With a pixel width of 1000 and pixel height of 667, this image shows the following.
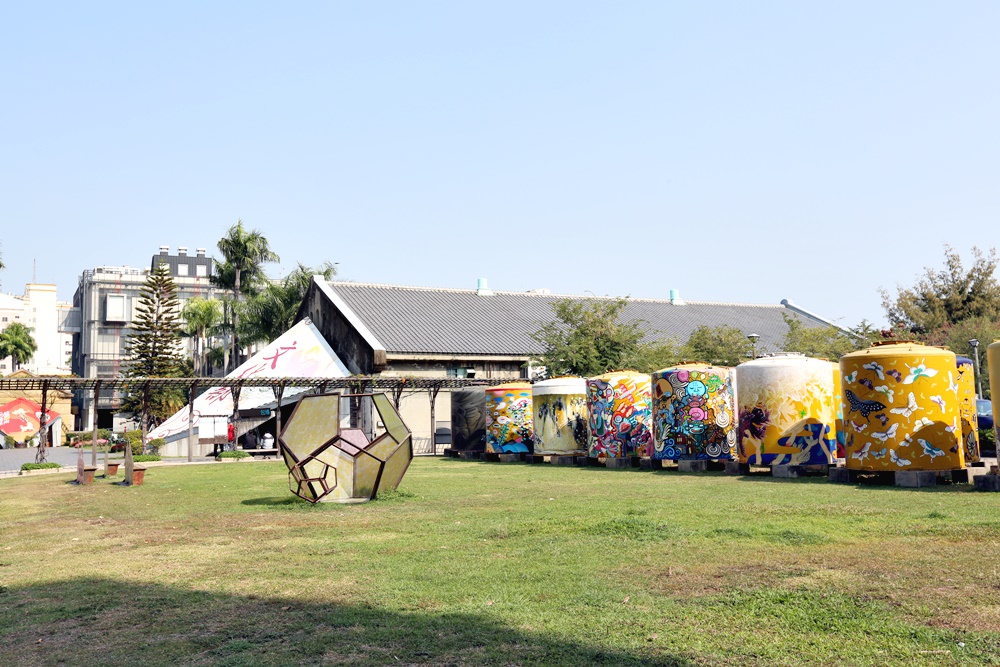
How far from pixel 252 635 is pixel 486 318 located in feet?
131

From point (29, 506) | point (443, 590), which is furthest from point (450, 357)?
point (443, 590)

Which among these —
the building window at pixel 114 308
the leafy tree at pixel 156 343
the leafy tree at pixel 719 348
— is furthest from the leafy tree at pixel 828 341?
the building window at pixel 114 308

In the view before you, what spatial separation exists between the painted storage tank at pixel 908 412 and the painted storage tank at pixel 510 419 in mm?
13012

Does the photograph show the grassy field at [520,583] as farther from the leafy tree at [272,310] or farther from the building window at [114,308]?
the building window at [114,308]

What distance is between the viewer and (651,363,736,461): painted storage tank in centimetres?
2000

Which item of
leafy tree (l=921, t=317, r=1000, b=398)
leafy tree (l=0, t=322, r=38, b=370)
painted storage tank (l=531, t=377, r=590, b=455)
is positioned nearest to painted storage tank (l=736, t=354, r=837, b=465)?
painted storage tank (l=531, t=377, r=590, b=455)

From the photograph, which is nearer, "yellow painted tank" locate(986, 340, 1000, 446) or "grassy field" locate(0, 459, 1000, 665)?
"grassy field" locate(0, 459, 1000, 665)

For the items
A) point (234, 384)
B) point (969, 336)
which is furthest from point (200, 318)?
point (969, 336)

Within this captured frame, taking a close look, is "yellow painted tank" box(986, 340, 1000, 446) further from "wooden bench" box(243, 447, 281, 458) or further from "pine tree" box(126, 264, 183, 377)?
"pine tree" box(126, 264, 183, 377)

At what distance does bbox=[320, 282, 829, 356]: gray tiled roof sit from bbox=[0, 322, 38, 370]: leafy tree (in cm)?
6904

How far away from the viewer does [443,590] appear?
7004 millimetres

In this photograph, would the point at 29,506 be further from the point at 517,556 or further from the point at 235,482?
the point at 517,556

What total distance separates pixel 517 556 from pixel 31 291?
140 m

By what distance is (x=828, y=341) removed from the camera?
4022cm
